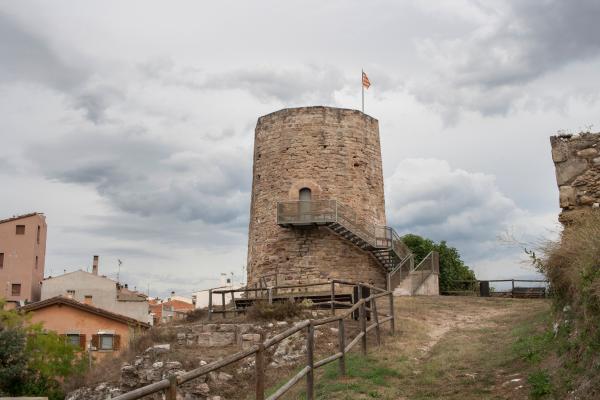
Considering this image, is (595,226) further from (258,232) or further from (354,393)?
(258,232)

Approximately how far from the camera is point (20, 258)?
4647cm

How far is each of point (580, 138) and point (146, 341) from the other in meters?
12.1

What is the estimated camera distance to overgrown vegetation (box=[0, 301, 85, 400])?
86.4 feet

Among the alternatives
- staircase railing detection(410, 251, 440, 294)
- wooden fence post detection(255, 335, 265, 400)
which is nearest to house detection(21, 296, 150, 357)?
staircase railing detection(410, 251, 440, 294)

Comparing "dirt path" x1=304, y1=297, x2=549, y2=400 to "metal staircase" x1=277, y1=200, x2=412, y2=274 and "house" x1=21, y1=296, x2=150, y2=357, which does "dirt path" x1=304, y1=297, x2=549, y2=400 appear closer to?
"metal staircase" x1=277, y1=200, x2=412, y2=274

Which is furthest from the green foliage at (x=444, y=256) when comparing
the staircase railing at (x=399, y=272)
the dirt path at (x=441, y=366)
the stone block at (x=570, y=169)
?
the stone block at (x=570, y=169)

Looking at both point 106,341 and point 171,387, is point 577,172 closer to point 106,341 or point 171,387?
point 171,387

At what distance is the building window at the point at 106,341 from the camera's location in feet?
114

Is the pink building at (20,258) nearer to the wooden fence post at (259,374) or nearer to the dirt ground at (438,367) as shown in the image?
the dirt ground at (438,367)

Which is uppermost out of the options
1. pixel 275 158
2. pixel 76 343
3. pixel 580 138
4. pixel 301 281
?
pixel 275 158

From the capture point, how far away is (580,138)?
10.6 m

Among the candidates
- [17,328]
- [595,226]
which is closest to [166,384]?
Result: [595,226]

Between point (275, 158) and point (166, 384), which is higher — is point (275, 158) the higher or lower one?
the higher one

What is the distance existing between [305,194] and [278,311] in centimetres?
933
